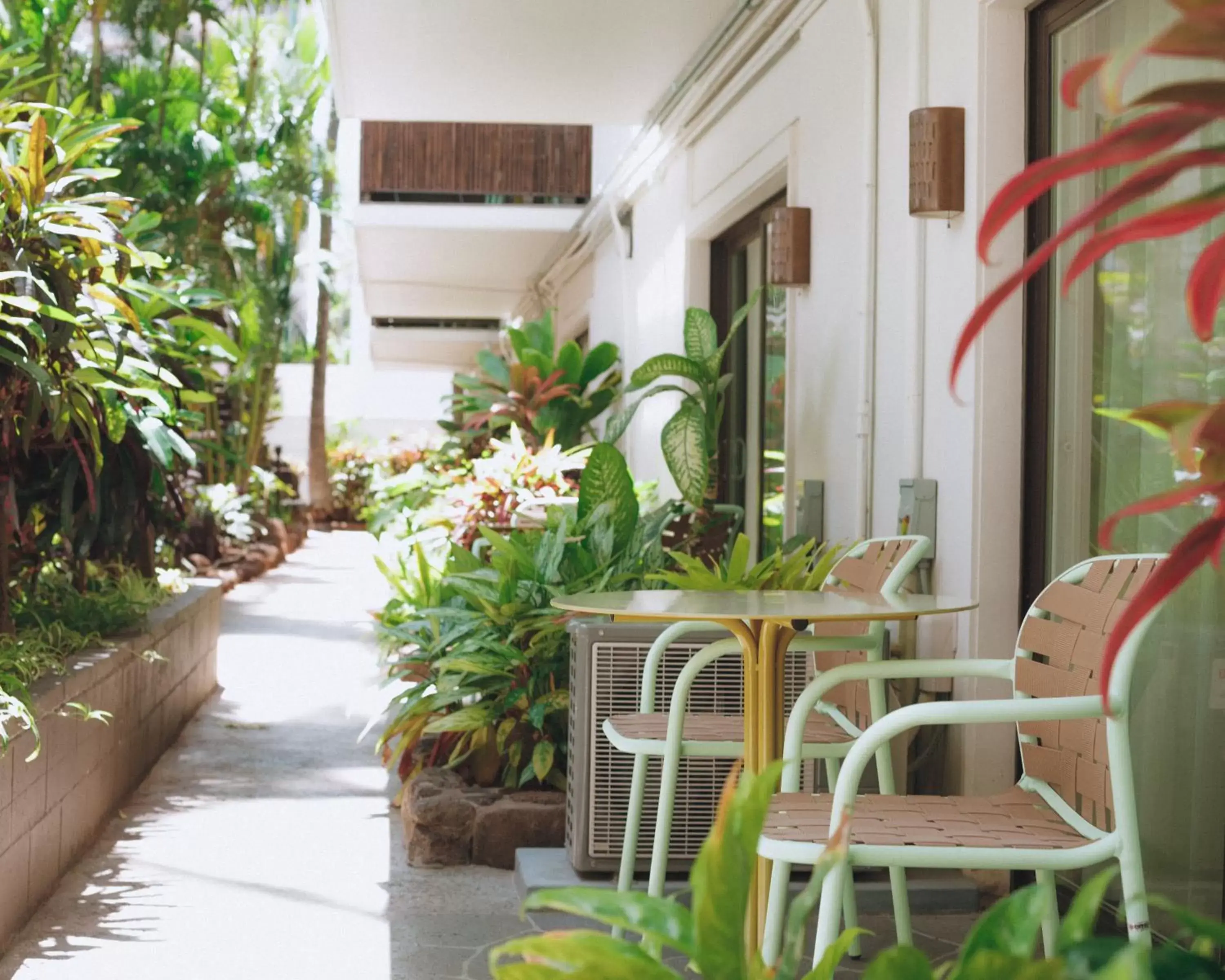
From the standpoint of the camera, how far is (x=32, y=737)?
10.5 feet

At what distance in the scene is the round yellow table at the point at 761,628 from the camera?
234 centimetres

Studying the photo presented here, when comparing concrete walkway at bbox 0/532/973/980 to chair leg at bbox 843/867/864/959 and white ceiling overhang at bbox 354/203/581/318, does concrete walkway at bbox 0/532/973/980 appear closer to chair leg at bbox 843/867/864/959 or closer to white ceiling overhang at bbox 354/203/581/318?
chair leg at bbox 843/867/864/959

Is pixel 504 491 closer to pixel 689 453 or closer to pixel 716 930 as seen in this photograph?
pixel 689 453

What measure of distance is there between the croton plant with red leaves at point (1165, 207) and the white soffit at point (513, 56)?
201 inches

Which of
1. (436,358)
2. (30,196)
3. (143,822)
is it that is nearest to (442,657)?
(143,822)

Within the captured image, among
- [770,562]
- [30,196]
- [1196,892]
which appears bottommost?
[1196,892]

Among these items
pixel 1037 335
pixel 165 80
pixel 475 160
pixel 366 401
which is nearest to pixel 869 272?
pixel 1037 335

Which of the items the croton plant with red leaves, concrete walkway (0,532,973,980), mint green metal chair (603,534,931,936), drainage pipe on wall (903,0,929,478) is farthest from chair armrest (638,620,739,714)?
the croton plant with red leaves

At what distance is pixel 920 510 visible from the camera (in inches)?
148

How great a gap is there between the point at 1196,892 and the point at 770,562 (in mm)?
1214

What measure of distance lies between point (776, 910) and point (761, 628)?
1.90 feet

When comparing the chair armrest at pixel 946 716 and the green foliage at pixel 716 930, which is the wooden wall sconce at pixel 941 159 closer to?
the chair armrest at pixel 946 716

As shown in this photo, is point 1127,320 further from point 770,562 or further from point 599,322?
point 599,322

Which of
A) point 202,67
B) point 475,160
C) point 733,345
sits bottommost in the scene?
point 733,345
